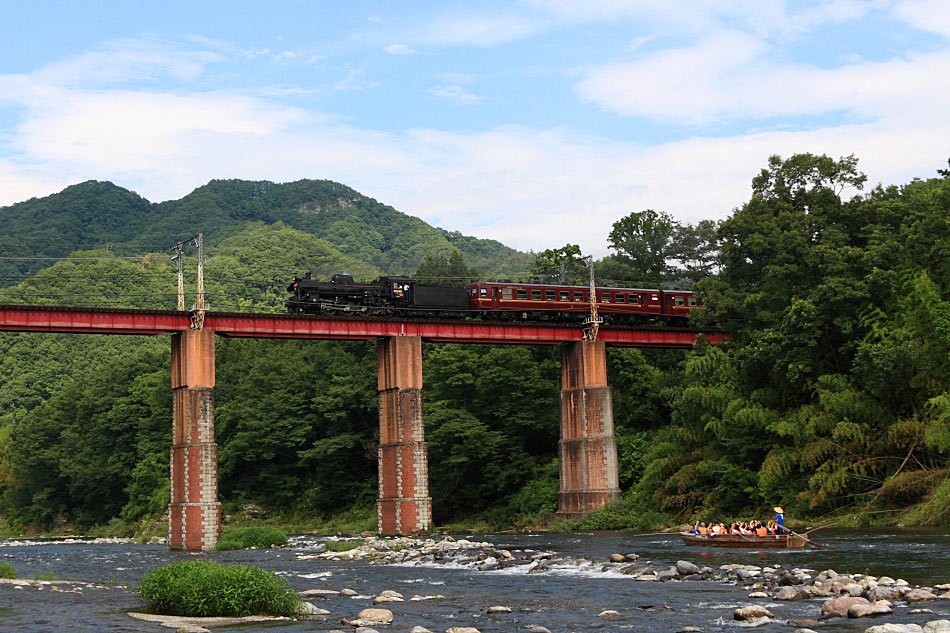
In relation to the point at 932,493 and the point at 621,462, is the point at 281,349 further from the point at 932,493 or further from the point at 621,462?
the point at 932,493

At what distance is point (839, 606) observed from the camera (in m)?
25.0

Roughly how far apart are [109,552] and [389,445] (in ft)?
57.2

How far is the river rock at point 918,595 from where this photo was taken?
2678 cm

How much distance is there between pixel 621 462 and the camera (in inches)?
2963

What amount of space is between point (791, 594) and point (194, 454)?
39.0 m

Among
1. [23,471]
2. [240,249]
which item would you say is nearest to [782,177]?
[23,471]

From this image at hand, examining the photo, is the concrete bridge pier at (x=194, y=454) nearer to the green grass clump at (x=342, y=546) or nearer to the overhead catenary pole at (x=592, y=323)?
the green grass clump at (x=342, y=546)

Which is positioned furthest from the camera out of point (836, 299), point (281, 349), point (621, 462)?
point (281, 349)

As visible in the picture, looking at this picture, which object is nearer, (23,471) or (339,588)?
(339,588)

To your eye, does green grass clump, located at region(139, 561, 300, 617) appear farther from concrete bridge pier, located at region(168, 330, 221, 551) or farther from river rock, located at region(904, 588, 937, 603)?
concrete bridge pier, located at region(168, 330, 221, 551)

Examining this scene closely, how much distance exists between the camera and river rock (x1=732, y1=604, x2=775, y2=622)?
2483 cm

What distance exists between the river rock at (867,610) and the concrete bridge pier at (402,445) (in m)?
41.7

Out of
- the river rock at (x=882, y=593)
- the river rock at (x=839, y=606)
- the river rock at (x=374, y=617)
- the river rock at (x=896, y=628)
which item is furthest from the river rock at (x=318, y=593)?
the river rock at (x=896, y=628)

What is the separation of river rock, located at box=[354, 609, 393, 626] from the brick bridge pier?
3466 cm
